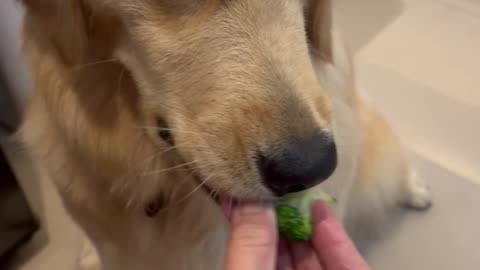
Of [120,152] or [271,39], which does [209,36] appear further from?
[120,152]

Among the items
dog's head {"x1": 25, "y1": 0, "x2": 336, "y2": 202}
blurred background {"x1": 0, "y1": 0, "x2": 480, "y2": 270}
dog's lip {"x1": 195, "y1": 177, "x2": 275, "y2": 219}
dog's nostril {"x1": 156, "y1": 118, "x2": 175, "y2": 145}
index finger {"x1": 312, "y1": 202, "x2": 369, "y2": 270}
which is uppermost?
A: dog's head {"x1": 25, "y1": 0, "x2": 336, "y2": 202}

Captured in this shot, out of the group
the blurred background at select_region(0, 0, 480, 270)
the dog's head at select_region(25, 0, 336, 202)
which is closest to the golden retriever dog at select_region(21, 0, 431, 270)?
the dog's head at select_region(25, 0, 336, 202)

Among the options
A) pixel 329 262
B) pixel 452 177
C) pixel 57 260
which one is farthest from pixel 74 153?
pixel 452 177

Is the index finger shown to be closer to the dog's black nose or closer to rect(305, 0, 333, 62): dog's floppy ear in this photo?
the dog's black nose

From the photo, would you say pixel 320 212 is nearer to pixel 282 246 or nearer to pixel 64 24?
pixel 282 246

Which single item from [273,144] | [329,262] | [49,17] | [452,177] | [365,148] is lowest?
[452,177]

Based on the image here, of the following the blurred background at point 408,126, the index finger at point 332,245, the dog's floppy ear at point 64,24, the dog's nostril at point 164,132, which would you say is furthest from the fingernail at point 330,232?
the blurred background at point 408,126
